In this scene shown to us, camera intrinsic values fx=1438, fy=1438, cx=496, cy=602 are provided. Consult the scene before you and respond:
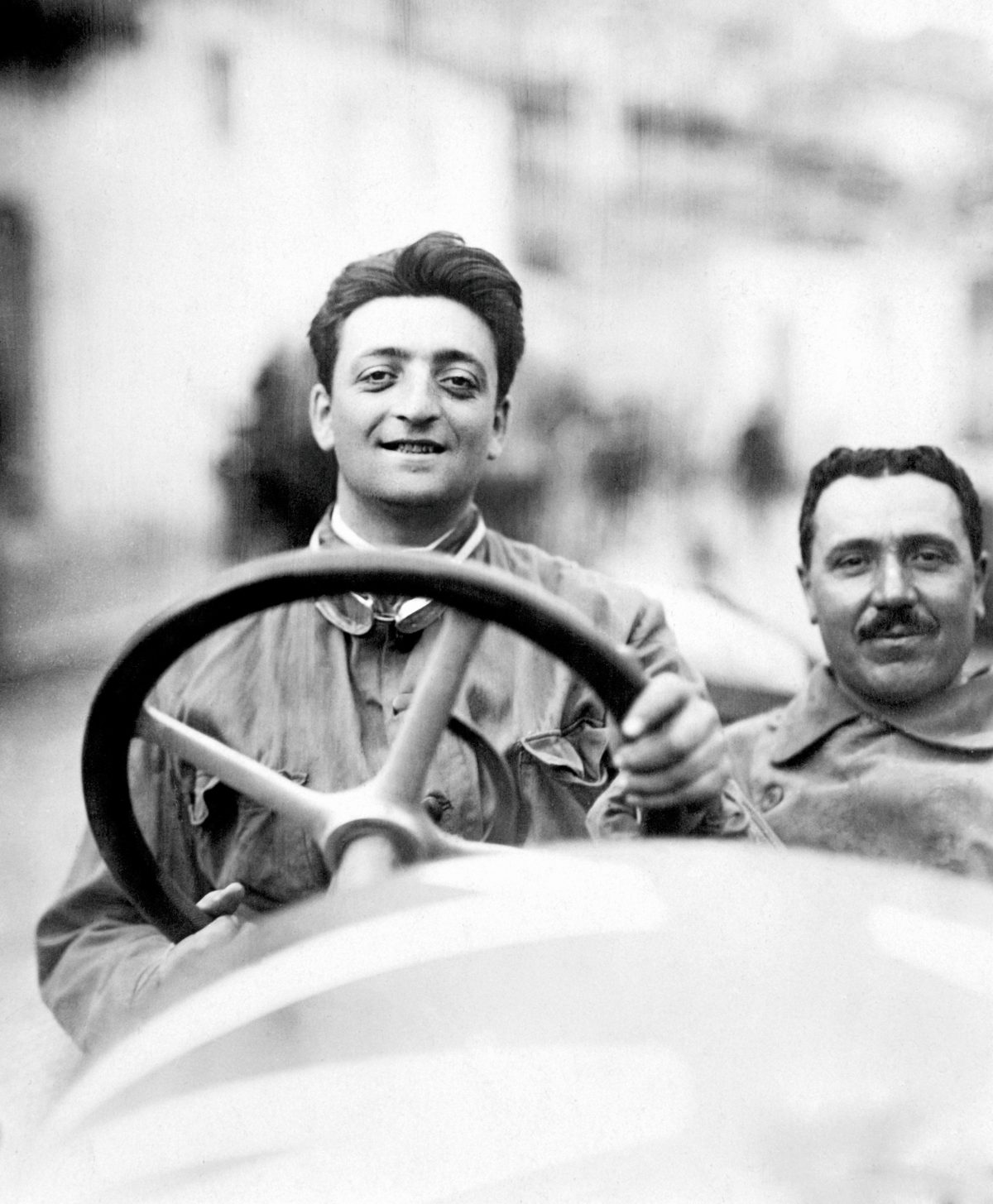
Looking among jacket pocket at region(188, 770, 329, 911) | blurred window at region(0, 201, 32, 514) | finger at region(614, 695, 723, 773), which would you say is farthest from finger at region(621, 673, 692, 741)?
blurred window at region(0, 201, 32, 514)

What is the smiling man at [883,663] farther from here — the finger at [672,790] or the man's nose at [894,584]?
the finger at [672,790]

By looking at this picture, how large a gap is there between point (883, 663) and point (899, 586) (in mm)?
106

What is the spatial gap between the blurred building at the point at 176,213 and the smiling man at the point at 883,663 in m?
0.61

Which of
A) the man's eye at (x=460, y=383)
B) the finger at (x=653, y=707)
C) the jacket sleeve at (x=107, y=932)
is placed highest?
the man's eye at (x=460, y=383)

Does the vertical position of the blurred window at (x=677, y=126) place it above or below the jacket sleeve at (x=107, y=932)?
above

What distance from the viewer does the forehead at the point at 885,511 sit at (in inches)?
76.7

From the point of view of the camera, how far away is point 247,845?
1.78m

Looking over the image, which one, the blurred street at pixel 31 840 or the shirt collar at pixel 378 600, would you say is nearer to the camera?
the shirt collar at pixel 378 600

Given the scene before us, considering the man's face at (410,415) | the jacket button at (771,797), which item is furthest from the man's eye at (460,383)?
the jacket button at (771,797)

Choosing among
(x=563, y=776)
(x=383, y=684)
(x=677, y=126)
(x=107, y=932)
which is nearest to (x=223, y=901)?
(x=107, y=932)

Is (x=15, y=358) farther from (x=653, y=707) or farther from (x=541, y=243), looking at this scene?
(x=653, y=707)

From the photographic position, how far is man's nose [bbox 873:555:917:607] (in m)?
1.94

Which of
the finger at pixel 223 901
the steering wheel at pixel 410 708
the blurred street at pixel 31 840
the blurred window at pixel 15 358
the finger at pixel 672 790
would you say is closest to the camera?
the steering wheel at pixel 410 708

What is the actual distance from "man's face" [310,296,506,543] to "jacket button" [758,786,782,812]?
561 millimetres
